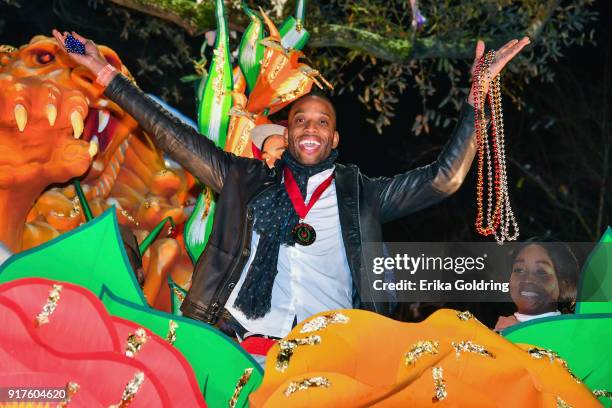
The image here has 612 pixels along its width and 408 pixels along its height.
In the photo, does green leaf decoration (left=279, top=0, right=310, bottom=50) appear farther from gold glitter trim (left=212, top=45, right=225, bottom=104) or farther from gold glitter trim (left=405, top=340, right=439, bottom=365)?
gold glitter trim (left=405, top=340, right=439, bottom=365)

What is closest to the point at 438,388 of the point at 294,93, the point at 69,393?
the point at 69,393

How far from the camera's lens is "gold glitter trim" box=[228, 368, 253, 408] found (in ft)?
9.26

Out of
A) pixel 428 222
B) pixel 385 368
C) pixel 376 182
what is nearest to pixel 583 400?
pixel 385 368

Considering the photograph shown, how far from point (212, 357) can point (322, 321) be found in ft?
1.15

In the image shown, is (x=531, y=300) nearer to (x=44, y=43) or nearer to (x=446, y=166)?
(x=446, y=166)

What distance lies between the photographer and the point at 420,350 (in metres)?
2.61

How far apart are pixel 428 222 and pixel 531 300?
705 cm

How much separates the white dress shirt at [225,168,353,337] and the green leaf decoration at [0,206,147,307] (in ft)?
1.35

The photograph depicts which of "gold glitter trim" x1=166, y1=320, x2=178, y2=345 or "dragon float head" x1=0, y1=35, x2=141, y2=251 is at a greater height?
"dragon float head" x1=0, y1=35, x2=141, y2=251

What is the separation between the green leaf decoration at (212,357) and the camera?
284 centimetres

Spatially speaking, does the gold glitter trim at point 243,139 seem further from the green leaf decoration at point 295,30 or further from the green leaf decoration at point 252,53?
the green leaf decoration at point 295,30

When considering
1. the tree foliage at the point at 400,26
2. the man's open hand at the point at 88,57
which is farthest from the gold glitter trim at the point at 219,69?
the tree foliage at the point at 400,26

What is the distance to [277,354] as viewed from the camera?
8.57 ft
